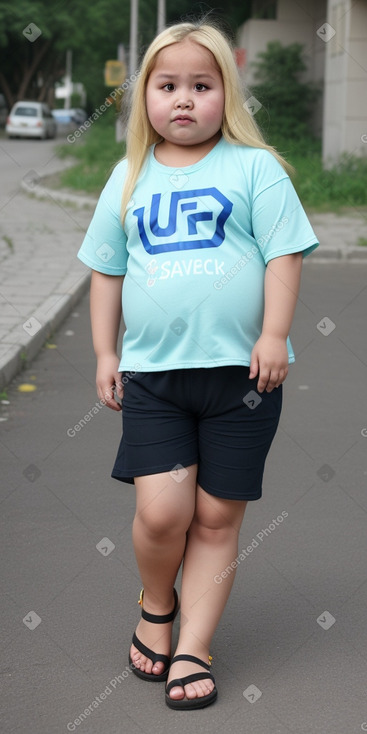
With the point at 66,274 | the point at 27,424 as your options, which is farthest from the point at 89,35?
the point at 27,424

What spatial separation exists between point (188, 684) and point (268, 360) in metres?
0.89

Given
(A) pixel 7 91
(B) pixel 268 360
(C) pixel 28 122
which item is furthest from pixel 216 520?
(A) pixel 7 91

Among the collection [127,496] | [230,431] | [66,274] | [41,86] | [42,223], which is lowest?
[41,86]

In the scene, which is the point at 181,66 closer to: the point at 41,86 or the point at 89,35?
the point at 89,35

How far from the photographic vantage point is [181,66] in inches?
111

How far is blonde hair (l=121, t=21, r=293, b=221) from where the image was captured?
2838mm

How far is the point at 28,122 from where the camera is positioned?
48312 mm

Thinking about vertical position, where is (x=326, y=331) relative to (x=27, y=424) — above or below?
below

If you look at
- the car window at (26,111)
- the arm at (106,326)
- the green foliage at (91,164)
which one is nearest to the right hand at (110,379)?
the arm at (106,326)

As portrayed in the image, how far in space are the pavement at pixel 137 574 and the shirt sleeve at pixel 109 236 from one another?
1137mm

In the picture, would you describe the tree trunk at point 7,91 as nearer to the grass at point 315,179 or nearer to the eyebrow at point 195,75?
the grass at point 315,179

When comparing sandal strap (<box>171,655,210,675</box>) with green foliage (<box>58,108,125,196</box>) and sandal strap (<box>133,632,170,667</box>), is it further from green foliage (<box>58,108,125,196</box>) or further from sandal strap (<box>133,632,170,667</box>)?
green foliage (<box>58,108,125,196</box>)

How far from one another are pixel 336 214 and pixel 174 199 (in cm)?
1268

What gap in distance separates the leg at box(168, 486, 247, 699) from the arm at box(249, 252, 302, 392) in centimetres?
40
